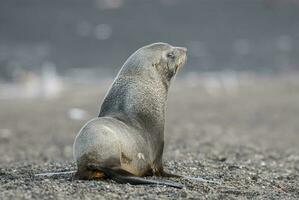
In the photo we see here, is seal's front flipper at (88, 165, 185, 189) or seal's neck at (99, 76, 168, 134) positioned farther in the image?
seal's neck at (99, 76, 168, 134)

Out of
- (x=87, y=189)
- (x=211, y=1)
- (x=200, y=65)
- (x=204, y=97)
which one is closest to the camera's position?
(x=87, y=189)

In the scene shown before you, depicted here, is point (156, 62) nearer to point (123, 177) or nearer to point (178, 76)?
point (123, 177)

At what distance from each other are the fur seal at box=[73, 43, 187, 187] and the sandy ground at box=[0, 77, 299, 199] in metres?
0.16

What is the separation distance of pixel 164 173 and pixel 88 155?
3.05 feet

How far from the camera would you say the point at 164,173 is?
662 cm

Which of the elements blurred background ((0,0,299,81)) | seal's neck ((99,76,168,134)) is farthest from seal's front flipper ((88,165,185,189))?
blurred background ((0,0,299,81))

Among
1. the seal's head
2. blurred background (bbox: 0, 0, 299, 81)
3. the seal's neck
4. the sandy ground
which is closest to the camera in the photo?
the sandy ground

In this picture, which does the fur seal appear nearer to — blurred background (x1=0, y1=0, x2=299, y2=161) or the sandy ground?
the sandy ground

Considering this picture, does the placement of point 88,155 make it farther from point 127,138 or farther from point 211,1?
point 211,1

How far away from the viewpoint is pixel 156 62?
6992 millimetres

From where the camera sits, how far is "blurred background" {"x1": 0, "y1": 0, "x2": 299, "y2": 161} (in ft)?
50.4

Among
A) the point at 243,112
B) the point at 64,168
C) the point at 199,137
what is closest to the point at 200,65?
the point at 243,112

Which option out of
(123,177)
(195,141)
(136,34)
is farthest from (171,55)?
(136,34)

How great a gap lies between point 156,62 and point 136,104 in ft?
1.79
